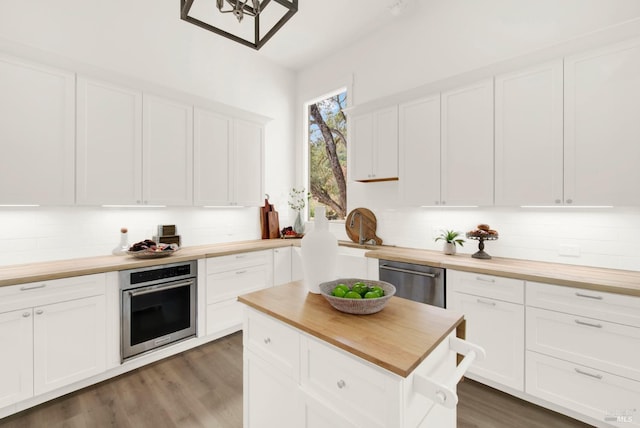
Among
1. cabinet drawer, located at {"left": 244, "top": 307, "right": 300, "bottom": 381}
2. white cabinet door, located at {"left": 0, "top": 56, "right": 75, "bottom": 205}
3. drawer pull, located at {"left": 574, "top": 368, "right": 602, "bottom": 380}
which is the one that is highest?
white cabinet door, located at {"left": 0, "top": 56, "right": 75, "bottom": 205}

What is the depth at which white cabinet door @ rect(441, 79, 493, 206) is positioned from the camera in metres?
2.62

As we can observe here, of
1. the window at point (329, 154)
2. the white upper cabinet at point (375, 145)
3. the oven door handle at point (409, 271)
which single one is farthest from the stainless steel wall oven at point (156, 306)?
the white upper cabinet at point (375, 145)

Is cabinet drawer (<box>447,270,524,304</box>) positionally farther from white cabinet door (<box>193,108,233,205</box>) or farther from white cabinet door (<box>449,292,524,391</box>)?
white cabinet door (<box>193,108,233,205</box>)

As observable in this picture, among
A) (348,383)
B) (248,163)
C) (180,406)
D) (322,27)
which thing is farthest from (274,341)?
(322,27)

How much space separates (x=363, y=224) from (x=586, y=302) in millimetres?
2266

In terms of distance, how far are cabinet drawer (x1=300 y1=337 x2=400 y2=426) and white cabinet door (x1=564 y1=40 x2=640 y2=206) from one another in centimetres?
221

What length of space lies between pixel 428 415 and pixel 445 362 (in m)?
0.23

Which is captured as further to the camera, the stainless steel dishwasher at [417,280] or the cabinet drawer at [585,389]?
the stainless steel dishwasher at [417,280]

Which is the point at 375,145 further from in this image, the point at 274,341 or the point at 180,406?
the point at 180,406

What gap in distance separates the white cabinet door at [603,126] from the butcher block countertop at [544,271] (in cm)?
53

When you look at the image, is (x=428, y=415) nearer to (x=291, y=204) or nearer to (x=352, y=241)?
(x=352, y=241)

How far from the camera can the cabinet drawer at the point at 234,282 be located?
10.1ft

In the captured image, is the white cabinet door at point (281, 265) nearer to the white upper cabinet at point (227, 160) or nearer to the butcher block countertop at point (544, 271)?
the white upper cabinet at point (227, 160)

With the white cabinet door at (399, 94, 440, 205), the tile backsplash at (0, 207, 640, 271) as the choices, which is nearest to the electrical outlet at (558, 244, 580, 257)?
the tile backsplash at (0, 207, 640, 271)
